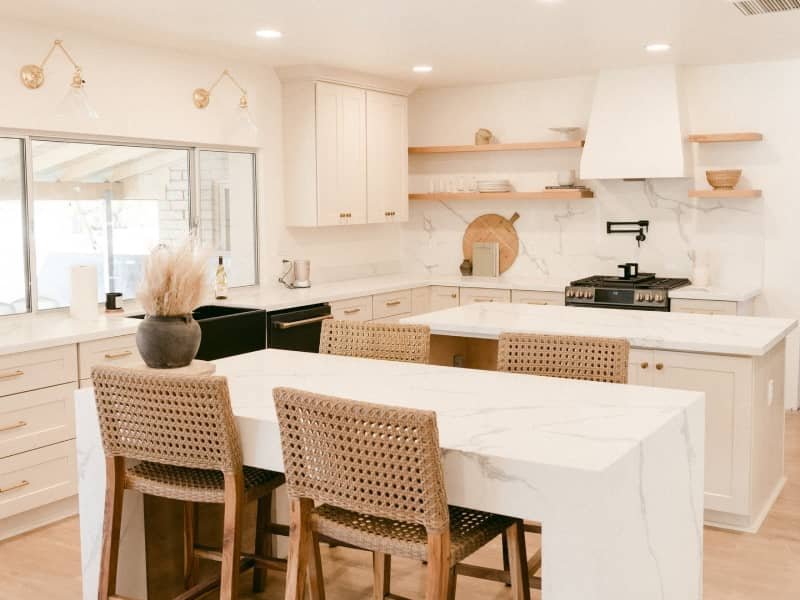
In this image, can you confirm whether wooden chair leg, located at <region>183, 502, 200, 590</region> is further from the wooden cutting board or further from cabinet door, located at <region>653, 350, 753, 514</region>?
the wooden cutting board

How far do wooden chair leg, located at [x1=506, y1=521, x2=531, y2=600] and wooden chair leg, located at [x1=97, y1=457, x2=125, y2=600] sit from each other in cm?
117

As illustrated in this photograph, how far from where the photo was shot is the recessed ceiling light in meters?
5.61

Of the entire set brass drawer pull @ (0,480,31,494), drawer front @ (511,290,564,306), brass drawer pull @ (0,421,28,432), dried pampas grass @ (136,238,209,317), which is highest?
dried pampas grass @ (136,238,209,317)

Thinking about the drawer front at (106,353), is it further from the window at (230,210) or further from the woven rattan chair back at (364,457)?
the woven rattan chair back at (364,457)

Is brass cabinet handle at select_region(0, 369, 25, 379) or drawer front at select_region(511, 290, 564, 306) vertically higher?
drawer front at select_region(511, 290, 564, 306)

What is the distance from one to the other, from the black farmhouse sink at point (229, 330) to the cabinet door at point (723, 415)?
2.38 m

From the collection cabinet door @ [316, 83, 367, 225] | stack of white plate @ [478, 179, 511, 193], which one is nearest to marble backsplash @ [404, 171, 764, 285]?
stack of white plate @ [478, 179, 511, 193]

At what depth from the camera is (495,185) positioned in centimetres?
720

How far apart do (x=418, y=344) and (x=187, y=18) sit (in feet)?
7.39

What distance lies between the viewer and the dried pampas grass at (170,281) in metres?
2.92

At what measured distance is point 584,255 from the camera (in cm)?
712

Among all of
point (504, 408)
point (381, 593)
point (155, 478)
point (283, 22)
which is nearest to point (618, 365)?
point (504, 408)

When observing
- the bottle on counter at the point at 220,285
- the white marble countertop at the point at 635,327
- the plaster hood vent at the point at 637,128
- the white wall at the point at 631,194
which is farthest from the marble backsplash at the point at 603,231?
the bottle on counter at the point at 220,285

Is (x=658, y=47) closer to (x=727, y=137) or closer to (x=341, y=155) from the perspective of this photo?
(x=727, y=137)
